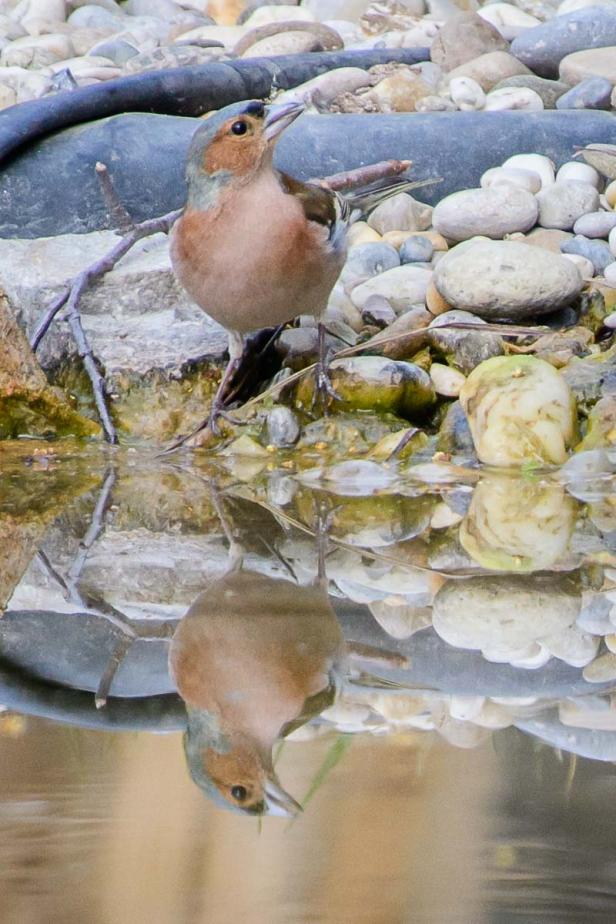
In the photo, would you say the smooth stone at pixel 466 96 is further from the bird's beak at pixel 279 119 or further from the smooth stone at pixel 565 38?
the bird's beak at pixel 279 119

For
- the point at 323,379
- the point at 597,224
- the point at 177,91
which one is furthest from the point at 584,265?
the point at 177,91

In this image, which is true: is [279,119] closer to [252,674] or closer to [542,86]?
[252,674]

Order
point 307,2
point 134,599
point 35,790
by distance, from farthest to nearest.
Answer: point 307,2 → point 134,599 → point 35,790

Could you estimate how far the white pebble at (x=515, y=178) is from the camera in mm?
5412

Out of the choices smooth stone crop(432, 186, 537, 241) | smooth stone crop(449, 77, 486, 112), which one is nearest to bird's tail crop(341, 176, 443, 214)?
smooth stone crop(432, 186, 537, 241)

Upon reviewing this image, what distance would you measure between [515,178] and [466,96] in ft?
3.92

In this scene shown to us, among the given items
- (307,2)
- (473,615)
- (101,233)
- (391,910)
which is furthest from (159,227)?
(307,2)

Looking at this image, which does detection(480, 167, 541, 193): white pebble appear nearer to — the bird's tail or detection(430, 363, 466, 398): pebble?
the bird's tail

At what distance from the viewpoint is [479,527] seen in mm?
3018

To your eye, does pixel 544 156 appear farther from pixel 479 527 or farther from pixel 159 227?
pixel 479 527

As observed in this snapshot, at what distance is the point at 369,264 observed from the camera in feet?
16.8

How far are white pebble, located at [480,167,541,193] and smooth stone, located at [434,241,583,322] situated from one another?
1038mm

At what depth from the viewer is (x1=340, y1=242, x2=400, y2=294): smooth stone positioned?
5.09m

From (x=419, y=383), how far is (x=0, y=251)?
5.78ft
